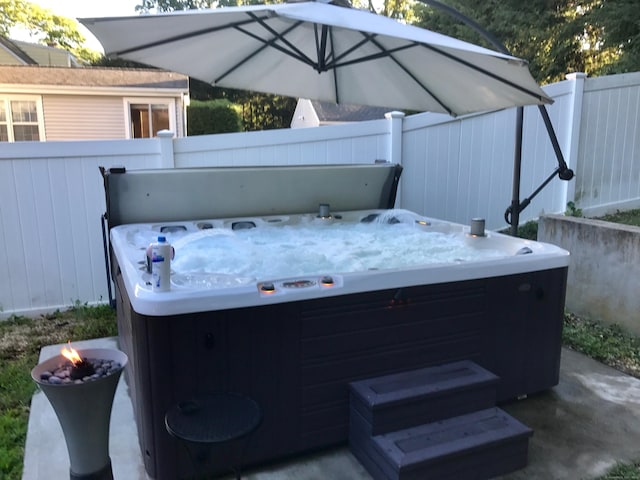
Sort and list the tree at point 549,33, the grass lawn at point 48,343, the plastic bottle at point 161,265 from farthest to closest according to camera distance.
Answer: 1. the tree at point 549,33
2. the grass lawn at point 48,343
3. the plastic bottle at point 161,265

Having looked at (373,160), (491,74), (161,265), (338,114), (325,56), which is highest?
(338,114)

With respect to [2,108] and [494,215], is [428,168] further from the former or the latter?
[2,108]

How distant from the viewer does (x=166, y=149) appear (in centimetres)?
397

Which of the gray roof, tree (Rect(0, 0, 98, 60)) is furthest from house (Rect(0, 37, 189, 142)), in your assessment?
tree (Rect(0, 0, 98, 60))

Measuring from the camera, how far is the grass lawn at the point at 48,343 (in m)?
2.19

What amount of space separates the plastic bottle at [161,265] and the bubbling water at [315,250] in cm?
61

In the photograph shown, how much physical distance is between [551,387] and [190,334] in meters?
2.01

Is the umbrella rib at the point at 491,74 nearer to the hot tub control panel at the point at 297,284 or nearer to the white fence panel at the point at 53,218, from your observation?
the hot tub control panel at the point at 297,284

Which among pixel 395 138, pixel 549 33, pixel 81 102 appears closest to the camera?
pixel 395 138

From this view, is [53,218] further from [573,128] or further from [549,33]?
[549,33]

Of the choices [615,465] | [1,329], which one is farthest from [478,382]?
[1,329]

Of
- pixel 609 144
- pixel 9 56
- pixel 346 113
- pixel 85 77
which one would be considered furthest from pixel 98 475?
pixel 9 56

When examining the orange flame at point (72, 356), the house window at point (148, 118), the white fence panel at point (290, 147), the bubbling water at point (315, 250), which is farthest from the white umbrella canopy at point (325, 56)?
the house window at point (148, 118)

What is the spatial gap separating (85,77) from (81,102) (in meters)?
0.61
